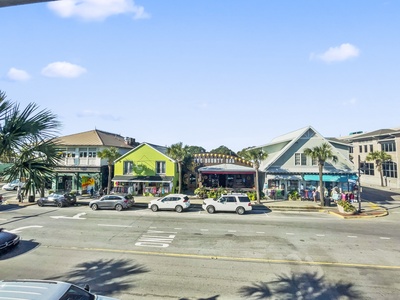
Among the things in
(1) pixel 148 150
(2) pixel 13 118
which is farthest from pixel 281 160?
(2) pixel 13 118

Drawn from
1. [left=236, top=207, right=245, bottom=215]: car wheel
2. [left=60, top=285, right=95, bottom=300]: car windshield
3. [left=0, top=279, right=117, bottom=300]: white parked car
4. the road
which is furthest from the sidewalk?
[left=0, top=279, right=117, bottom=300]: white parked car

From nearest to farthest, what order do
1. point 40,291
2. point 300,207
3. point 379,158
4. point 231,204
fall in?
point 40,291 → point 231,204 → point 300,207 → point 379,158

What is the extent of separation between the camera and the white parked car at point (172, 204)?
Result: 2478 cm

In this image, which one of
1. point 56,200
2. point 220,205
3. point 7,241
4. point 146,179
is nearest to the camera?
point 7,241

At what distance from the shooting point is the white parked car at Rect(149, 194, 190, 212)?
2478 cm

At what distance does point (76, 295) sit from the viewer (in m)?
6.06

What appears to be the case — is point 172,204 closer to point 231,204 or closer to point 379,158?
point 231,204

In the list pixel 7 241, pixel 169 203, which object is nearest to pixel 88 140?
pixel 169 203

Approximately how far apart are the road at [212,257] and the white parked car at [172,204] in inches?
133

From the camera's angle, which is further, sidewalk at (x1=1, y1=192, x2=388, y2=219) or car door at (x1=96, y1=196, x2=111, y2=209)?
car door at (x1=96, y1=196, x2=111, y2=209)

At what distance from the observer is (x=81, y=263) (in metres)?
11.9

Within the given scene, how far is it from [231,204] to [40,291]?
1925cm

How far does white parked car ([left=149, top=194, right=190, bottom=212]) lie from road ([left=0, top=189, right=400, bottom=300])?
338 centimetres

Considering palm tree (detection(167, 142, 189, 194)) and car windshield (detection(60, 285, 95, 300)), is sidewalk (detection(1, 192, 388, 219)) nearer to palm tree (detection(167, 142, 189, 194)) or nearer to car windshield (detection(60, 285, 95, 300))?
palm tree (detection(167, 142, 189, 194))
